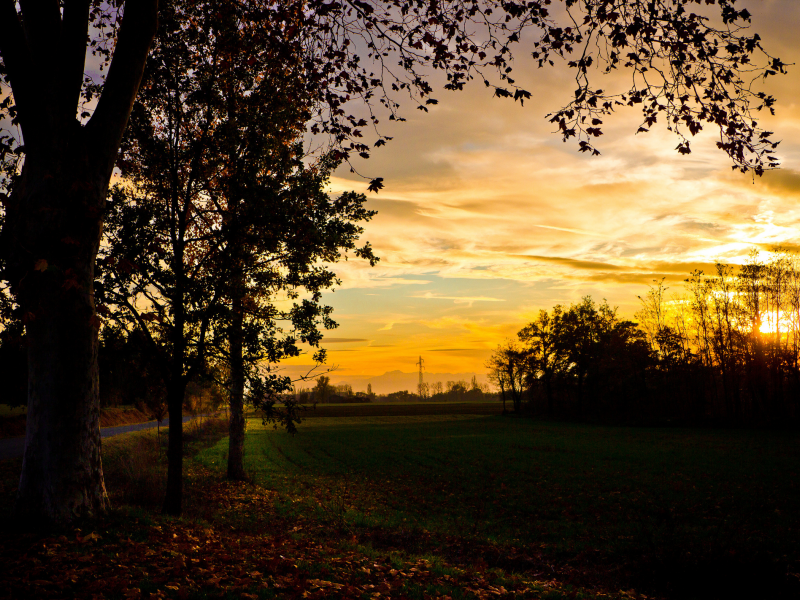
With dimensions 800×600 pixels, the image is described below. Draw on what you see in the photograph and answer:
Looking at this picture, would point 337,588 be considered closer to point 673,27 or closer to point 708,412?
point 673,27

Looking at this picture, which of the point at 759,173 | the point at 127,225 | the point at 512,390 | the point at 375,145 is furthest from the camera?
the point at 512,390

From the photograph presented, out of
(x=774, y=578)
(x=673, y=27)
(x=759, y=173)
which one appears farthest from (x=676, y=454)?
(x=673, y=27)

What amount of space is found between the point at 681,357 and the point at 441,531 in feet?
198

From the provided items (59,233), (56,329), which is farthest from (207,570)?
(59,233)

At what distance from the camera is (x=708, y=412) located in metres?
56.7

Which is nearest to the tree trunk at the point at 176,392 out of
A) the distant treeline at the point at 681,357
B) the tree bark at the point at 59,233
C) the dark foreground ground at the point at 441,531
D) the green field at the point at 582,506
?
the dark foreground ground at the point at 441,531

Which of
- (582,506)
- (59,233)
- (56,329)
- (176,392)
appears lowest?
(582,506)

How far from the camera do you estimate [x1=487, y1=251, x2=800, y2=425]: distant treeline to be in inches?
2044

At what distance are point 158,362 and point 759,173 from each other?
13.8 metres

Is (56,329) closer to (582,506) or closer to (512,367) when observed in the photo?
(582,506)

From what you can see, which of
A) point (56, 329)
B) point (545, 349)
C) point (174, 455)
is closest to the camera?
point (56, 329)

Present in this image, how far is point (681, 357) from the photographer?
62.2 meters

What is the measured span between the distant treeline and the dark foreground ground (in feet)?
86.4

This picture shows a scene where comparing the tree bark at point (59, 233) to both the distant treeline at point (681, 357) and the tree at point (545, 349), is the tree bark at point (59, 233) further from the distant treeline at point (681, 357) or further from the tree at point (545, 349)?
the tree at point (545, 349)
